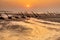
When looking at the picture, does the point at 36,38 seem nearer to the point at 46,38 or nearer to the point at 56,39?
the point at 46,38

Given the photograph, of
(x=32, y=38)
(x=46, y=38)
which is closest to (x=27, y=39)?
(x=32, y=38)

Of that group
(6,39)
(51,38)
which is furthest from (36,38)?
(6,39)

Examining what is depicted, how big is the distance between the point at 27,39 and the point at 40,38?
3.87 ft

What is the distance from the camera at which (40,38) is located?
46.8 feet

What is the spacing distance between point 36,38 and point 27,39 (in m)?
0.86

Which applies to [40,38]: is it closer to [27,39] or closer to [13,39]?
[27,39]

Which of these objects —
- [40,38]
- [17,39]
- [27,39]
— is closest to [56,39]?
[40,38]

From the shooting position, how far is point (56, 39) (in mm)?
13617

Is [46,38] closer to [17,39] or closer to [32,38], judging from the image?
[32,38]

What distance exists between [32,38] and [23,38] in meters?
0.79

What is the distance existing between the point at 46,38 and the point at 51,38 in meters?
0.42

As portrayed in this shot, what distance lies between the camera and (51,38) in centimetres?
1405

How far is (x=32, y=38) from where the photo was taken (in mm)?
14203

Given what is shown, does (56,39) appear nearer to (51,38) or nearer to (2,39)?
(51,38)
